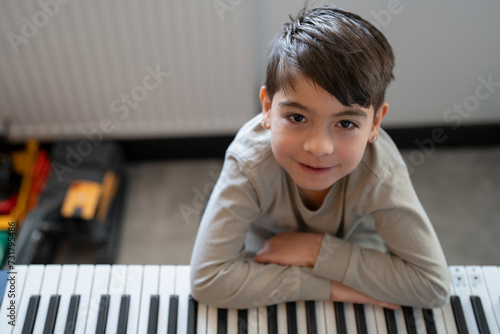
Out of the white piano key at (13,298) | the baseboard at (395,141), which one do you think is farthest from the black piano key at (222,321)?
the baseboard at (395,141)

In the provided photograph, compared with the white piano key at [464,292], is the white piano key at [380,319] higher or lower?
lower

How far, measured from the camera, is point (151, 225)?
2.02m

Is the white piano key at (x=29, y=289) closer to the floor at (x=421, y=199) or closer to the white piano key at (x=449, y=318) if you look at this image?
the floor at (x=421, y=199)

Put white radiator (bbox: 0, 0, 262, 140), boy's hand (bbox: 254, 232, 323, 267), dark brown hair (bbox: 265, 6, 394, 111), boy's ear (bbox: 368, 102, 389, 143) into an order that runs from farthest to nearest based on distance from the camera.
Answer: white radiator (bbox: 0, 0, 262, 140), boy's hand (bbox: 254, 232, 323, 267), boy's ear (bbox: 368, 102, 389, 143), dark brown hair (bbox: 265, 6, 394, 111)

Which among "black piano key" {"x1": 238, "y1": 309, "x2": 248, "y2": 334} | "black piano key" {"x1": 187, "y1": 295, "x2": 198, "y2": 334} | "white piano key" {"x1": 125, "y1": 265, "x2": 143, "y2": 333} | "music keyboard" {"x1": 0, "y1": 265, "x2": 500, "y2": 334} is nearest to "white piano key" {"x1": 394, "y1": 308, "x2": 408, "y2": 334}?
"music keyboard" {"x1": 0, "y1": 265, "x2": 500, "y2": 334}

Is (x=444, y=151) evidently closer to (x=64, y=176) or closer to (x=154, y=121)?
(x=154, y=121)

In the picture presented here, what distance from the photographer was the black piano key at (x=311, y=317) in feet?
3.46

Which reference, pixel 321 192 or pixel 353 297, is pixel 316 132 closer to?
pixel 321 192

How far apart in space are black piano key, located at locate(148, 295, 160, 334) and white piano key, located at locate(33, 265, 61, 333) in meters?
0.22

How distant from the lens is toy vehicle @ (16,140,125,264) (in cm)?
179

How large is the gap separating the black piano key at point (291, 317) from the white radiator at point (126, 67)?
971 millimetres

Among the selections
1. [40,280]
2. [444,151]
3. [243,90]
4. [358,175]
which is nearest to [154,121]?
[243,90]

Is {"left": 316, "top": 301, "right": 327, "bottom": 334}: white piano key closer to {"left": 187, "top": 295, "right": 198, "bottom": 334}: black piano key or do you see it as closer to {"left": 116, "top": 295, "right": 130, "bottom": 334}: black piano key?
{"left": 187, "top": 295, "right": 198, "bottom": 334}: black piano key

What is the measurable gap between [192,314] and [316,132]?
1.61ft
